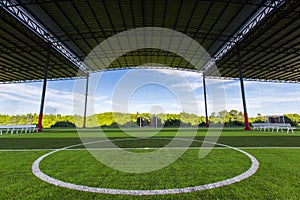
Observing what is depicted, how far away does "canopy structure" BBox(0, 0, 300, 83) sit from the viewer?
13.8 metres

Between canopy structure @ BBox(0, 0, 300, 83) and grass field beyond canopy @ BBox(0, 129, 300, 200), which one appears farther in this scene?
canopy structure @ BBox(0, 0, 300, 83)

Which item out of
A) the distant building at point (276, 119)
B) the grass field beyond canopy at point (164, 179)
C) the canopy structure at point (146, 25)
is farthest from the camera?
the distant building at point (276, 119)

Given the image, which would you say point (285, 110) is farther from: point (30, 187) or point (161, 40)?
point (30, 187)

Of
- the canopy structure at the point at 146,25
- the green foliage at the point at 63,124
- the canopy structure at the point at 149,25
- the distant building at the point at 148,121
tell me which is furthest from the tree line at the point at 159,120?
the canopy structure at the point at 146,25

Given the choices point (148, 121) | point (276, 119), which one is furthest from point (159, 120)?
point (276, 119)

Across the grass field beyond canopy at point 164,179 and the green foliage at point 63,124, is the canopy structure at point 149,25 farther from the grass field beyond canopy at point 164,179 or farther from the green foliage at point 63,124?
the green foliage at point 63,124

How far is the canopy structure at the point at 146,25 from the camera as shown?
13.8 metres

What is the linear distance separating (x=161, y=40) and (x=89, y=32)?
8.90 m

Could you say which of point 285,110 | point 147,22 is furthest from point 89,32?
point 285,110

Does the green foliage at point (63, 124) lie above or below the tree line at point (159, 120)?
below

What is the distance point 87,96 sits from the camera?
33469 mm

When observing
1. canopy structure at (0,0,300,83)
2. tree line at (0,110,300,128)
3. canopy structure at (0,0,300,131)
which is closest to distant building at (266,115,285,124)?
tree line at (0,110,300,128)

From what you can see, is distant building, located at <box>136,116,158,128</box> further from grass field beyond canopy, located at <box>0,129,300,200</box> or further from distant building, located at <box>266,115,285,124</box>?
grass field beyond canopy, located at <box>0,129,300,200</box>

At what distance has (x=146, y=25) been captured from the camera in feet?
57.5
